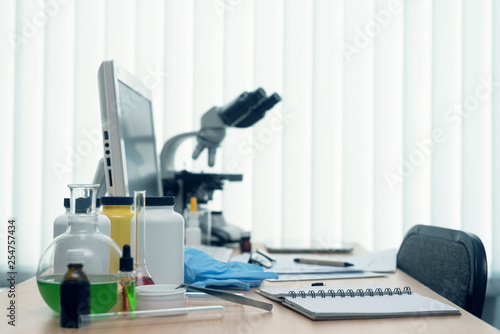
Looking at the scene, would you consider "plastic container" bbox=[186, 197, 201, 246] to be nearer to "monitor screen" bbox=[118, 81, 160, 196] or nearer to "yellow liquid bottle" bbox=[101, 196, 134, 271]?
"monitor screen" bbox=[118, 81, 160, 196]

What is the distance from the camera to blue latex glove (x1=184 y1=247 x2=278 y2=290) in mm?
922

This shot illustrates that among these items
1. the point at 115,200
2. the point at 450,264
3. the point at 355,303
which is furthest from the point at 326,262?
the point at 115,200

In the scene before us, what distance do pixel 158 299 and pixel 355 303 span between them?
0.97 feet

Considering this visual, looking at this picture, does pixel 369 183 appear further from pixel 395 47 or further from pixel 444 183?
pixel 395 47

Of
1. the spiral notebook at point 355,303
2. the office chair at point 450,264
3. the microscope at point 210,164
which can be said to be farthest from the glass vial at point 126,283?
the microscope at point 210,164

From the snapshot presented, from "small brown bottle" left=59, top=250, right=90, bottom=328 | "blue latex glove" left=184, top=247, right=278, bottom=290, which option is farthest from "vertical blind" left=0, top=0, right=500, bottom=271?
"small brown bottle" left=59, top=250, right=90, bottom=328

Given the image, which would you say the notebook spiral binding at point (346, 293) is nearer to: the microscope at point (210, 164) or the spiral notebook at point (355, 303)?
the spiral notebook at point (355, 303)

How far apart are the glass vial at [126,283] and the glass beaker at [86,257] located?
13 millimetres

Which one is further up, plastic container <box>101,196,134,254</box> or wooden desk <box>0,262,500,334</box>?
plastic container <box>101,196,134,254</box>

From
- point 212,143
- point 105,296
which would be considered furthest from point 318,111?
point 105,296

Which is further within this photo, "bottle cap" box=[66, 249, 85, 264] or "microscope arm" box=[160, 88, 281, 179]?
"microscope arm" box=[160, 88, 281, 179]

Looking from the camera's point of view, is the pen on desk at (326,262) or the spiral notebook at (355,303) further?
the pen on desk at (326,262)

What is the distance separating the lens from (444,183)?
230 cm

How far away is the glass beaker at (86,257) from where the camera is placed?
674 mm
